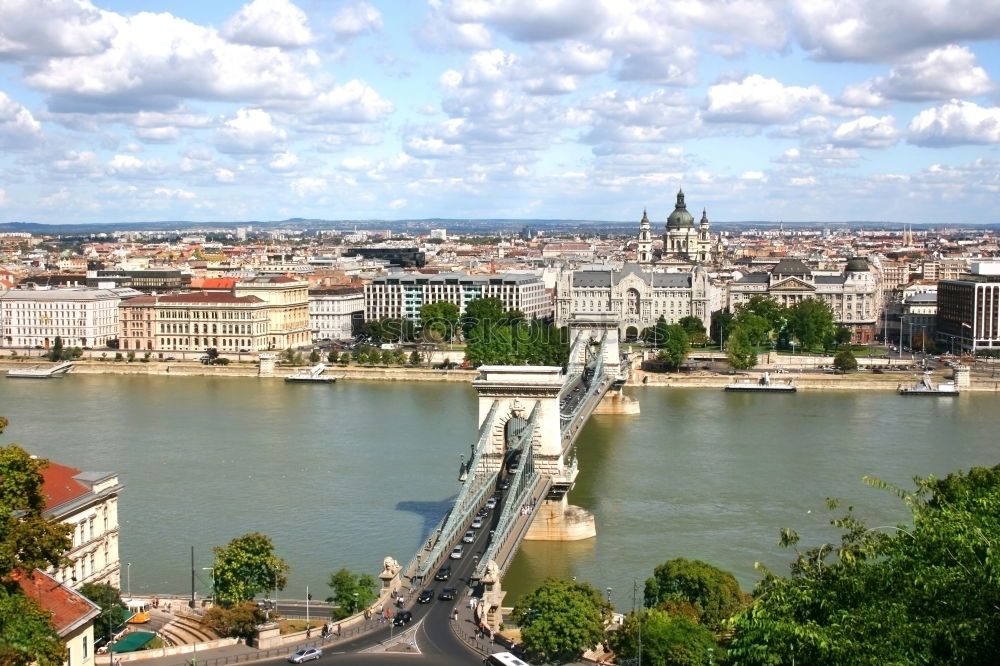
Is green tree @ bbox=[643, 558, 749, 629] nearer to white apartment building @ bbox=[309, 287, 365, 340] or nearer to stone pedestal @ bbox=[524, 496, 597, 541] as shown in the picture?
stone pedestal @ bbox=[524, 496, 597, 541]

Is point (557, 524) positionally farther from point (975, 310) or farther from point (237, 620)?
point (975, 310)

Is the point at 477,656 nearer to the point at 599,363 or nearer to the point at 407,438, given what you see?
the point at 407,438

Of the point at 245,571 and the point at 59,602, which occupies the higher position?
the point at 59,602

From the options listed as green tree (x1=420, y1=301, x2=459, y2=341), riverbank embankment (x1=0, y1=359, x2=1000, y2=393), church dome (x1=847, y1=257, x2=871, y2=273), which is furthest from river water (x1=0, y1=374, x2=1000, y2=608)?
church dome (x1=847, y1=257, x2=871, y2=273)

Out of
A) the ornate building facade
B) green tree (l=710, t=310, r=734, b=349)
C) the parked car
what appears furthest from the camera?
the ornate building facade

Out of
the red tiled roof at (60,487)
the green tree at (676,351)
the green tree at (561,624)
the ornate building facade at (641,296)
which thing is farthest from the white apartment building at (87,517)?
the ornate building facade at (641,296)

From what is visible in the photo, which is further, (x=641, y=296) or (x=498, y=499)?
(x=641, y=296)

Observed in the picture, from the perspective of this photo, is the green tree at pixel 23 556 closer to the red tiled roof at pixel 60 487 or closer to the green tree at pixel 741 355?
the red tiled roof at pixel 60 487

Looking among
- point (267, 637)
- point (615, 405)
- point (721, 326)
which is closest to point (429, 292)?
point (721, 326)
